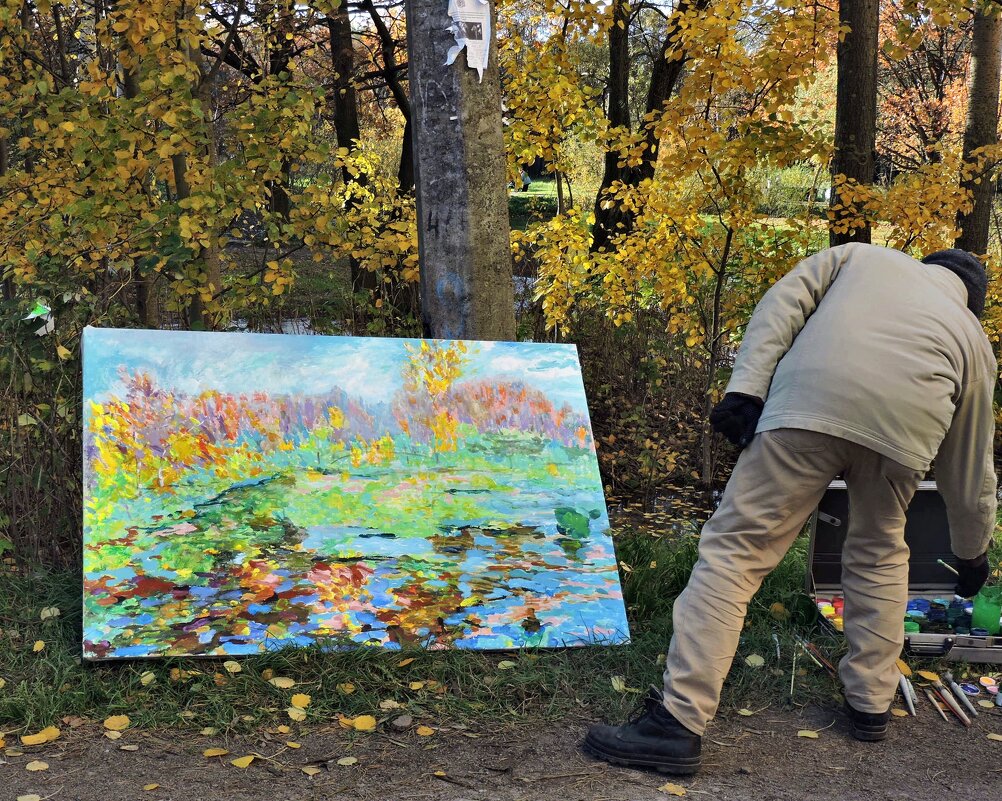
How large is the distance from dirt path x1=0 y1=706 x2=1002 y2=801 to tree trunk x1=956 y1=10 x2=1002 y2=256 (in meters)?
6.97

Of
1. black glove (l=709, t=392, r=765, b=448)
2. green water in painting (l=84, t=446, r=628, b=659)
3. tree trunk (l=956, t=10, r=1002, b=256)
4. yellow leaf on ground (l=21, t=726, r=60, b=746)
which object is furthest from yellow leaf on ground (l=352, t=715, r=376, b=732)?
tree trunk (l=956, t=10, r=1002, b=256)

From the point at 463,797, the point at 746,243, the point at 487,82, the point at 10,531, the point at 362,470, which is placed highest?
the point at 487,82

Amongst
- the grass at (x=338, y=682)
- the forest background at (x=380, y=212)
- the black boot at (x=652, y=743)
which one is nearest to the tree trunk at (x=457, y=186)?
the forest background at (x=380, y=212)

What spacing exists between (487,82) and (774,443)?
2164 mm

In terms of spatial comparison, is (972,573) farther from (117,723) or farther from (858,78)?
(858,78)

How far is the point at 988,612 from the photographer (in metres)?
3.70

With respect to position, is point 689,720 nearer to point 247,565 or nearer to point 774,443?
point 774,443

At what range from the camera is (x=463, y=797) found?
2.64 metres

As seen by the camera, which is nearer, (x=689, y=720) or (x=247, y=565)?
(x=689, y=720)

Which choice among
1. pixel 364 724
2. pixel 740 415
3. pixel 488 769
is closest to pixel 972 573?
pixel 740 415

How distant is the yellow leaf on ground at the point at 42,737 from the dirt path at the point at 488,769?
0.02 meters

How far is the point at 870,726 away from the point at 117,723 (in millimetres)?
2306

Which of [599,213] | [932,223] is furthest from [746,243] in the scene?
[599,213]

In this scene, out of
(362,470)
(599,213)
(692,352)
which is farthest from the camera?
(599,213)
